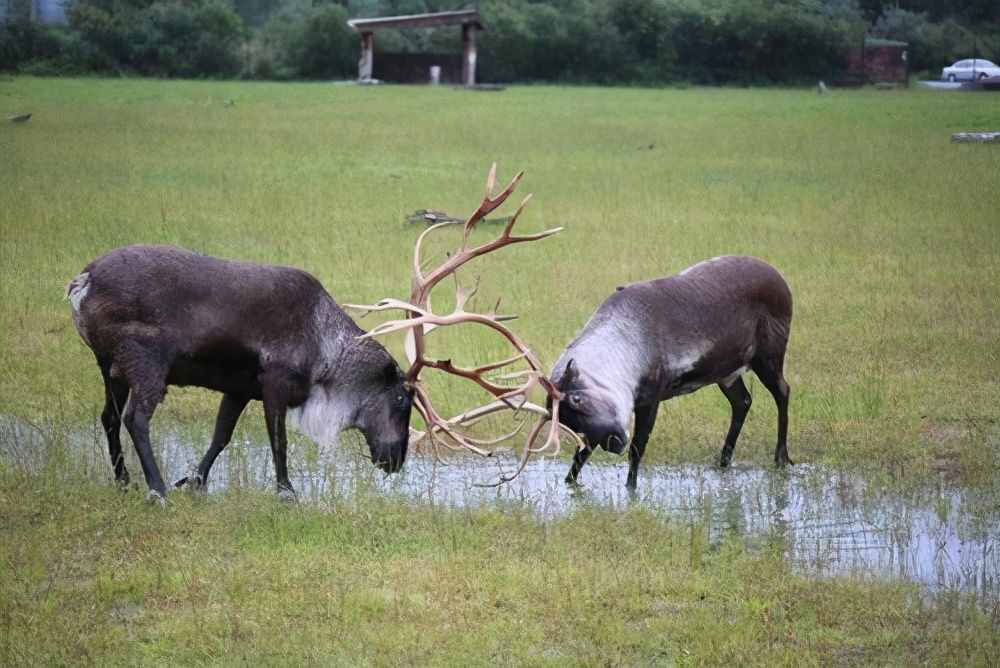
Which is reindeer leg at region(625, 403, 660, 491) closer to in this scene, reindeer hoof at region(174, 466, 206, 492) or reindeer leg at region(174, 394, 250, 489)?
reindeer leg at region(174, 394, 250, 489)

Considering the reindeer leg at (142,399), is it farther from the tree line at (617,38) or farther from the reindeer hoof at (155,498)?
the tree line at (617,38)

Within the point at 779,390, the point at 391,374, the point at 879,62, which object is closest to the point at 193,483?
the point at 391,374

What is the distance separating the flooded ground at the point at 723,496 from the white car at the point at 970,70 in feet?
152

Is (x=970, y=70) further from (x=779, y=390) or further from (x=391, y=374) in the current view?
(x=391, y=374)

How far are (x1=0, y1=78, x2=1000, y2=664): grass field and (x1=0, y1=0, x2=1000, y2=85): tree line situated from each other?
22558 millimetres

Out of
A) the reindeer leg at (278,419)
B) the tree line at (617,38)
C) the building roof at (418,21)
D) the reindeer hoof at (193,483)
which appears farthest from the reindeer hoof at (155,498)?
the tree line at (617,38)

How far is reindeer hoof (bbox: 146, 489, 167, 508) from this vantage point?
8609mm

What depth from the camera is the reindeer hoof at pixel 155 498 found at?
8609mm

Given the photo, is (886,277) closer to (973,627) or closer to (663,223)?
(663,223)

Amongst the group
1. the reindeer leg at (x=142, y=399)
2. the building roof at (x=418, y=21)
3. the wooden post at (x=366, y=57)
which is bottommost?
the wooden post at (x=366, y=57)

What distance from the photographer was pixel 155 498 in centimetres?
863

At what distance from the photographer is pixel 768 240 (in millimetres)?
19172

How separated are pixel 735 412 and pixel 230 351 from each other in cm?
374

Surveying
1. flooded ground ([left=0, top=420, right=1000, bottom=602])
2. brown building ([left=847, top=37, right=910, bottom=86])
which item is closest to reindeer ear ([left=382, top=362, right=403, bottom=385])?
flooded ground ([left=0, top=420, right=1000, bottom=602])
